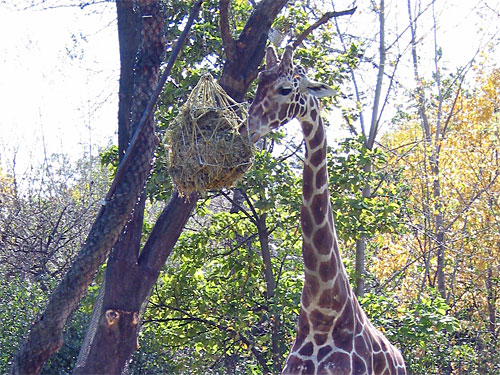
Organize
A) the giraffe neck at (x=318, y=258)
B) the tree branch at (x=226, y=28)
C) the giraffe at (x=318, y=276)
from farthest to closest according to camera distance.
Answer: the tree branch at (x=226, y=28) < the giraffe neck at (x=318, y=258) < the giraffe at (x=318, y=276)

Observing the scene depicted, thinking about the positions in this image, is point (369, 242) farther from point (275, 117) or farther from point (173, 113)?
point (275, 117)

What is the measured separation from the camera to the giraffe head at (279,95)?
16.3ft

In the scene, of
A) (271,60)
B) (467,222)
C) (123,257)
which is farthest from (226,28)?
(467,222)

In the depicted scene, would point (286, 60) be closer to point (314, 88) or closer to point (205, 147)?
point (314, 88)

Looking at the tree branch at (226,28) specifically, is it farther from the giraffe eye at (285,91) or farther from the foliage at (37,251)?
the foliage at (37,251)

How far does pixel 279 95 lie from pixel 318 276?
1.37 meters

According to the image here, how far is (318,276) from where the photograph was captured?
545 centimetres

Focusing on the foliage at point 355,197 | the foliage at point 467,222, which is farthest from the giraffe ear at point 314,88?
the foliage at point 467,222

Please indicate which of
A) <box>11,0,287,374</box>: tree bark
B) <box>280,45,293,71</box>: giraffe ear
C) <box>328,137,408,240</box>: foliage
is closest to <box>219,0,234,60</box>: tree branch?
<box>11,0,287,374</box>: tree bark

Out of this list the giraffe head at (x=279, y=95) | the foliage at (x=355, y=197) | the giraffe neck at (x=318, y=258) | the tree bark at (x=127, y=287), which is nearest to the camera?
the giraffe head at (x=279, y=95)

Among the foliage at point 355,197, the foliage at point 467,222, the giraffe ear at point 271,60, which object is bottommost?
the giraffe ear at point 271,60

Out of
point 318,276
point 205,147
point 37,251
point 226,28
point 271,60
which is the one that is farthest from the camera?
point 37,251

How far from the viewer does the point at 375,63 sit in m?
11.9

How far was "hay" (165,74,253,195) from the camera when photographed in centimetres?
483
